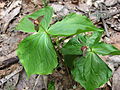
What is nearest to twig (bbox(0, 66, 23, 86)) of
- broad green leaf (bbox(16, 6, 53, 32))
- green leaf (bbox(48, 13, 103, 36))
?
broad green leaf (bbox(16, 6, 53, 32))

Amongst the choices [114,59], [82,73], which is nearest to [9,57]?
[82,73]

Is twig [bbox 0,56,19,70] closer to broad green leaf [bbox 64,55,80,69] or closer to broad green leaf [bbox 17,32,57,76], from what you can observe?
broad green leaf [bbox 64,55,80,69]

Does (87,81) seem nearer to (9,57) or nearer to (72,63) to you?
(72,63)

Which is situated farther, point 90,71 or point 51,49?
point 90,71

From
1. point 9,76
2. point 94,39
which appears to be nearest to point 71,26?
point 94,39

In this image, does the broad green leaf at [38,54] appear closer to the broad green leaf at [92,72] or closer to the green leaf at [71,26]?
the green leaf at [71,26]

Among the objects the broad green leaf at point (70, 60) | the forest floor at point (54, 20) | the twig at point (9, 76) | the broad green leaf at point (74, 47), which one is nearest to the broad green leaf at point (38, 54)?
the broad green leaf at point (74, 47)
